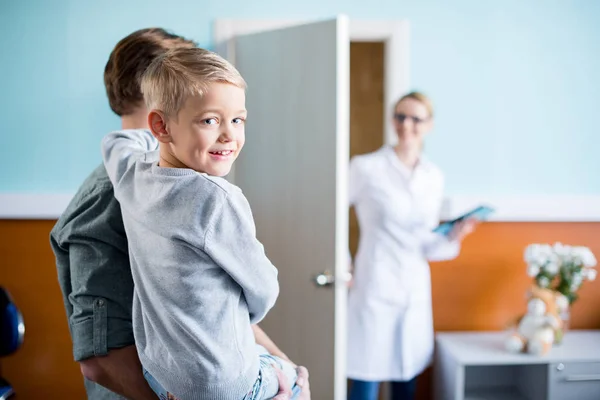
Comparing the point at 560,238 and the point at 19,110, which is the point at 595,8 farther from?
the point at 19,110

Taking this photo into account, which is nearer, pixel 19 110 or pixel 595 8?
pixel 19 110

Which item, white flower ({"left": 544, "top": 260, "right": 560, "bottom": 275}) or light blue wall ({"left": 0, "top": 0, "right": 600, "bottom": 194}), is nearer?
light blue wall ({"left": 0, "top": 0, "right": 600, "bottom": 194})

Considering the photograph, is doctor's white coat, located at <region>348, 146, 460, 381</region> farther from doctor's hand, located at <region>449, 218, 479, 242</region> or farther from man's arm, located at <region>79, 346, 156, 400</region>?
man's arm, located at <region>79, 346, 156, 400</region>

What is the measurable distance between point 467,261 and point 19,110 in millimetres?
2092

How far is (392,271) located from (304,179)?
2.32 ft

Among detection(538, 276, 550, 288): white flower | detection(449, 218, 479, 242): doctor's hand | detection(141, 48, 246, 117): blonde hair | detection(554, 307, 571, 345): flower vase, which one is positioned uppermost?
detection(141, 48, 246, 117): blonde hair

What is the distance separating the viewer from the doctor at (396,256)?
248 centimetres

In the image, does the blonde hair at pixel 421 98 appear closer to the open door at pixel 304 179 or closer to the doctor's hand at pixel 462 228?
the doctor's hand at pixel 462 228

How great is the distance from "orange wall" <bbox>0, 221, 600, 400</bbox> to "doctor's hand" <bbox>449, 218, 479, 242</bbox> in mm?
242

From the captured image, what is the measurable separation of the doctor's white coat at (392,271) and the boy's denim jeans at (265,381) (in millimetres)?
1317

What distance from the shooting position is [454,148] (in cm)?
269

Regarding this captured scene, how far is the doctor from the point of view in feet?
8.14

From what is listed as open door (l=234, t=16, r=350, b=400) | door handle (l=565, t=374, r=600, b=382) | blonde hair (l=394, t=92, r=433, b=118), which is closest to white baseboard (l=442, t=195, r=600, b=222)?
blonde hair (l=394, t=92, r=433, b=118)

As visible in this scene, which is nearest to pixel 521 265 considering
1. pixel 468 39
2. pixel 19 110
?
pixel 468 39
